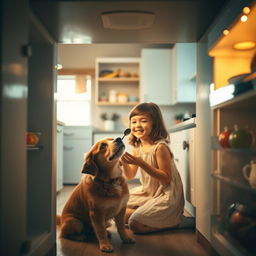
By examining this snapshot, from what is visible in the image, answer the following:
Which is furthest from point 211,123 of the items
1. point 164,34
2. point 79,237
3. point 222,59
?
point 79,237

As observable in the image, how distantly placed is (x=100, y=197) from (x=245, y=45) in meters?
1.17

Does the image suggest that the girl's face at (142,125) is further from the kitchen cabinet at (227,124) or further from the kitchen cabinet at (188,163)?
the kitchen cabinet at (227,124)

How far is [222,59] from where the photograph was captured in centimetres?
178

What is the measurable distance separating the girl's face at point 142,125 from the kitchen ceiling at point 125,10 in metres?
0.81

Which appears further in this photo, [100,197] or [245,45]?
[100,197]

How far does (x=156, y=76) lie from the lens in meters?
5.83

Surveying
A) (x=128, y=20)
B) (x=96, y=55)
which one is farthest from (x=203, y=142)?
(x=96, y=55)

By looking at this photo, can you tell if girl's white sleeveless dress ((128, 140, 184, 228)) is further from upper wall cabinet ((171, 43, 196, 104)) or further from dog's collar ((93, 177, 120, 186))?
upper wall cabinet ((171, 43, 196, 104))

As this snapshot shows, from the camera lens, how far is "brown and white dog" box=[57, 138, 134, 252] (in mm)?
1962

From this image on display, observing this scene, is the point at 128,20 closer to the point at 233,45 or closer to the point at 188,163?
the point at 233,45

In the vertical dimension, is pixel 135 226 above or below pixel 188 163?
below

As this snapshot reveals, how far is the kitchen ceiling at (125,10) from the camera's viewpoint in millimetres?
1438

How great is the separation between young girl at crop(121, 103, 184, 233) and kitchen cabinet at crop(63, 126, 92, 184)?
2.88 meters

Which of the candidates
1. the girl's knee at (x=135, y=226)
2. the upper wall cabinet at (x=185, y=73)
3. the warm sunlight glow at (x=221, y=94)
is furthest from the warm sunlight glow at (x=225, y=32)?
the upper wall cabinet at (x=185, y=73)
